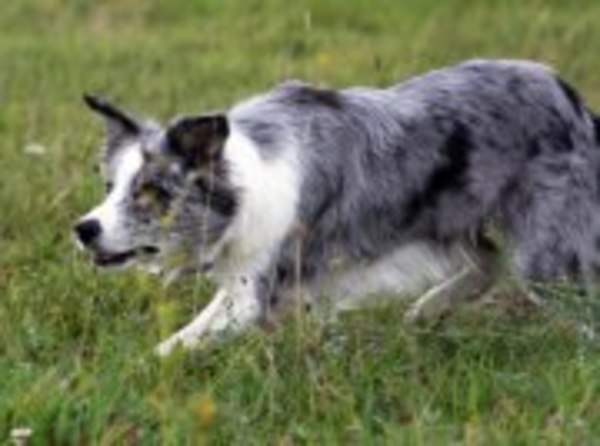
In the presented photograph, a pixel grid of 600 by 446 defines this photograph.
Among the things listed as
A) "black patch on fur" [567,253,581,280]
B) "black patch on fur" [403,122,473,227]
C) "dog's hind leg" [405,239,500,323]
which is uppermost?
"black patch on fur" [403,122,473,227]

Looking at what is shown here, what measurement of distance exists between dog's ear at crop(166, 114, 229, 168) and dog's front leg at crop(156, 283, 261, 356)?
19.0 inches

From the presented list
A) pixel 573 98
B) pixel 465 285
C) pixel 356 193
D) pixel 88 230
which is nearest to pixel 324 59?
pixel 465 285

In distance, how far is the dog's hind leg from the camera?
20.6 feet

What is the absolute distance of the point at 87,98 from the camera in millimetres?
5688

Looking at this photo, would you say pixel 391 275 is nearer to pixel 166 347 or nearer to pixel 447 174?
pixel 447 174

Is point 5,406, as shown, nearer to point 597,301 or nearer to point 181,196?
point 181,196

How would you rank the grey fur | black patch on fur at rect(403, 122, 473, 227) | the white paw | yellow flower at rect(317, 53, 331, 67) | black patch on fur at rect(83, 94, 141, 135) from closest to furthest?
the white paw, black patch on fur at rect(83, 94, 141, 135), the grey fur, black patch on fur at rect(403, 122, 473, 227), yellow flower at rect(317, 53, 331, 67)

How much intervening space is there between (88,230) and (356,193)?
97 centimetres

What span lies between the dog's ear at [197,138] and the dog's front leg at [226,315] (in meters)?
0.48

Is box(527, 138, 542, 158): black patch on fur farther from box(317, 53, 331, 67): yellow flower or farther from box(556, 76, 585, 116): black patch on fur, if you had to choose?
box(317, 53, 331, 67): yellow flower

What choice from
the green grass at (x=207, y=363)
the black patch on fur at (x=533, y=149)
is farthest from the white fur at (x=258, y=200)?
the black patch on fur at (x=533, y=149)

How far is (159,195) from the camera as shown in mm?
5555

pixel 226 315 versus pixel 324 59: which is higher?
pixel 226 315

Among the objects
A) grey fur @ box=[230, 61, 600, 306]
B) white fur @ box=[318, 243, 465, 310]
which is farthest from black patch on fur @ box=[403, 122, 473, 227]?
white fur @ box=[318, 243, 465, 310]
